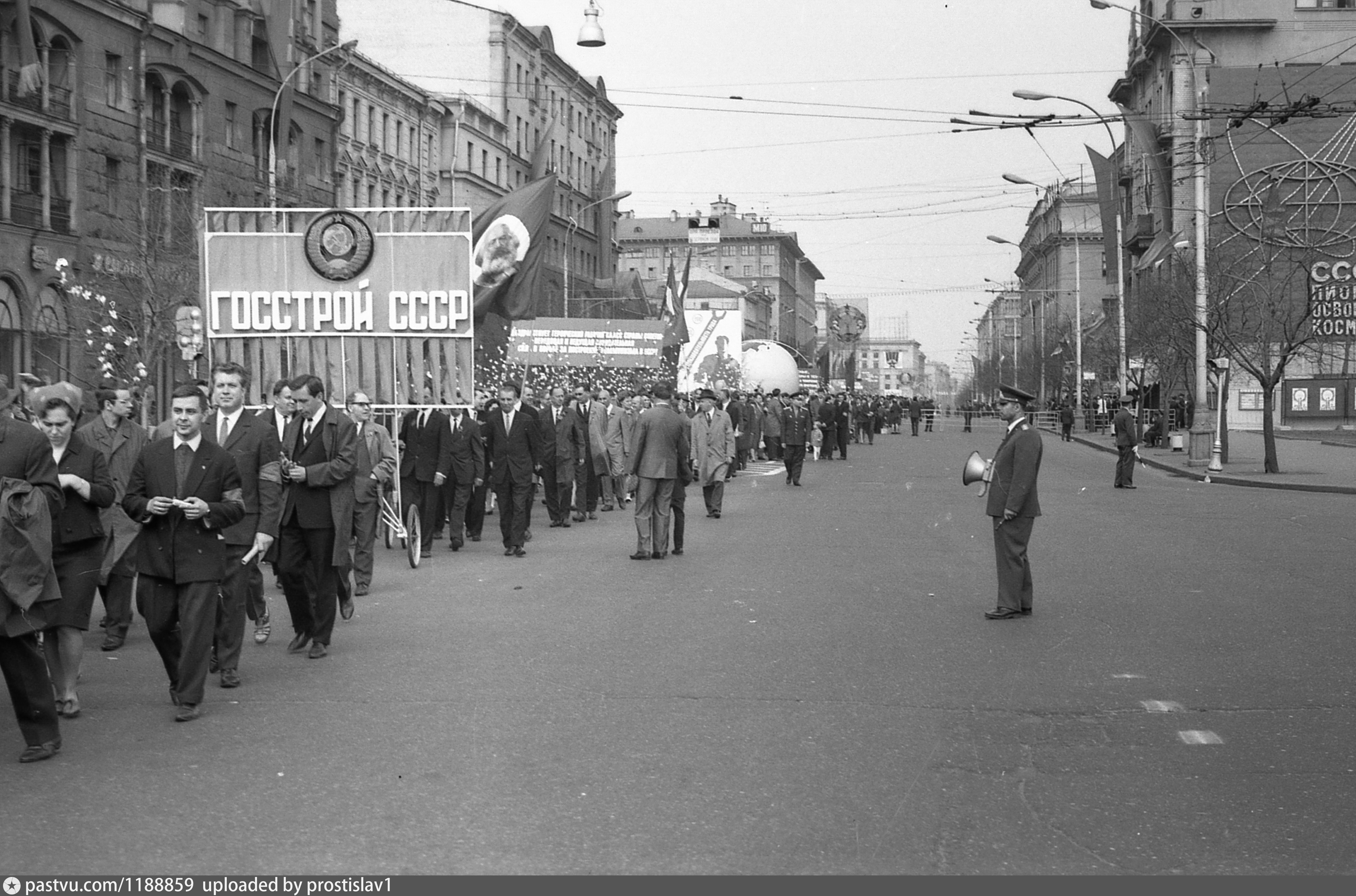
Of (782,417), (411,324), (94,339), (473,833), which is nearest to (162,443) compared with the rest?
(473,833)

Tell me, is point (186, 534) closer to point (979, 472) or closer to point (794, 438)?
point (979, 472)

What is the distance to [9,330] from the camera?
36.5m

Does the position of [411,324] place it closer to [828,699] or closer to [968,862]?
[828,699]

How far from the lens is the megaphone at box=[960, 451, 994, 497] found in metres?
12.1

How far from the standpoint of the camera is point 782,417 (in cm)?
3081

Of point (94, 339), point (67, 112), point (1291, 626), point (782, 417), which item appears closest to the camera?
point (1291, 626)

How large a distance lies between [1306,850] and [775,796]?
6.51ft

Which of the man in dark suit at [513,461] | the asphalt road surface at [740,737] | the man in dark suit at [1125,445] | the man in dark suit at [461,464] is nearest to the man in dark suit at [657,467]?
the man in dark suit at [513,461]

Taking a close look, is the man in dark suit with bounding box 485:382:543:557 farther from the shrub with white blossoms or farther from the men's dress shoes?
the men's dress shoes

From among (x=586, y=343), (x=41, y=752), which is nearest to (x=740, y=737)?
(x=41, y=752)

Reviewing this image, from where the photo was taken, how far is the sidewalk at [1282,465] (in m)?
28.5

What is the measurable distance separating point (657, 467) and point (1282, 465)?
23837 mm

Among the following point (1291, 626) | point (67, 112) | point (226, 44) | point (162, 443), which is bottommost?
point (1291, 626)

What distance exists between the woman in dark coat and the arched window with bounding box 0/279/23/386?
101 feet
